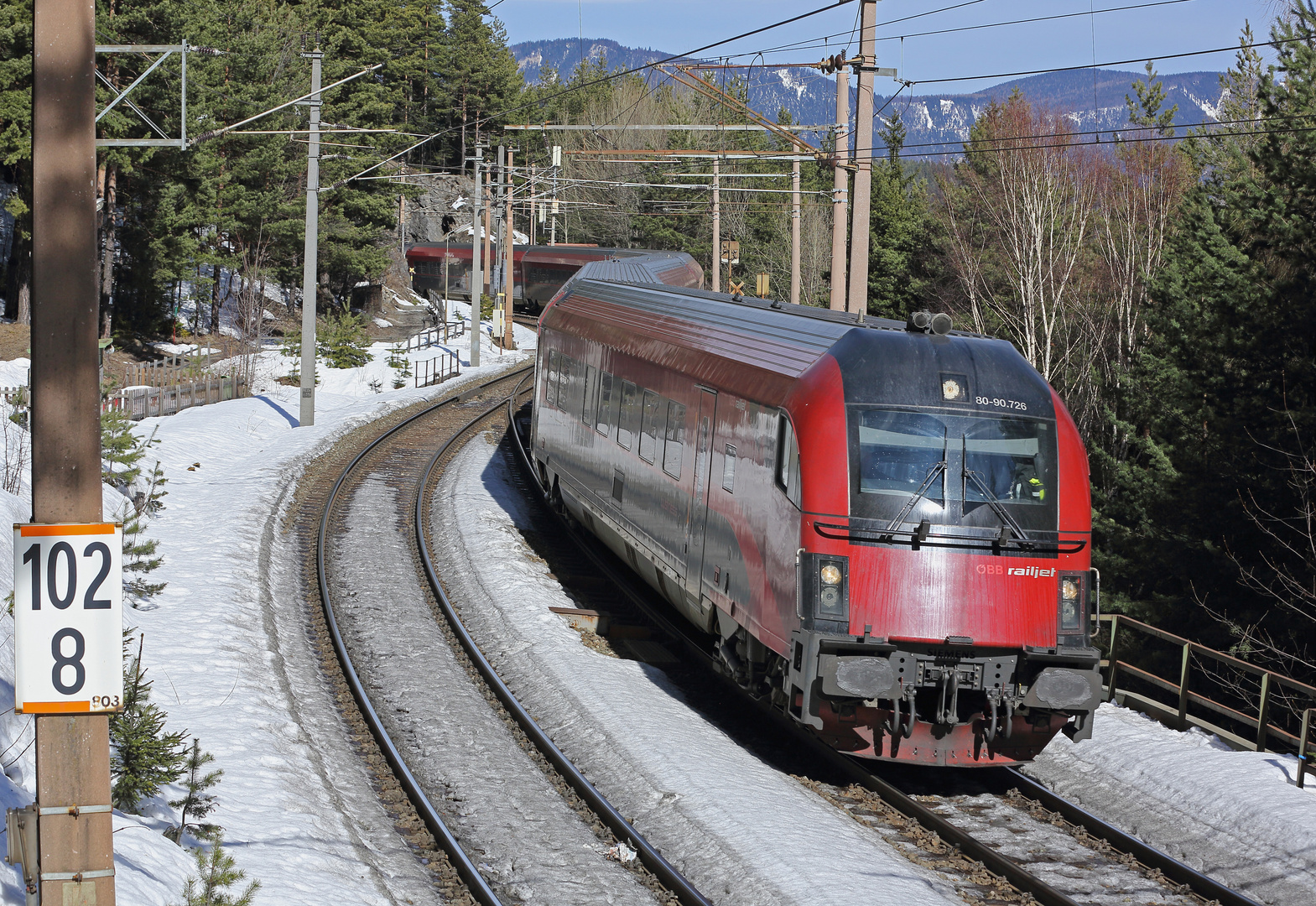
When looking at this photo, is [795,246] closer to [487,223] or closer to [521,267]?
[487,223]

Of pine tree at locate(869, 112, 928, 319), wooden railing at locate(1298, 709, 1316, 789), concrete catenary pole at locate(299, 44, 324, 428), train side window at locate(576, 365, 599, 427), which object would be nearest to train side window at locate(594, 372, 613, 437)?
train side window at locate(576, 365, 599, 427)

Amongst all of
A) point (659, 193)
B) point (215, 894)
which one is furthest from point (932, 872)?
point (659, 193)

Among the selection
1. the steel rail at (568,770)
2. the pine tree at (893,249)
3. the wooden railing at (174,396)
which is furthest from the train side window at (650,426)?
the pine tree at (893,249)

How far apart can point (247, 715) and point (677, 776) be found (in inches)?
150

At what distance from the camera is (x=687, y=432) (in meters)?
12.5

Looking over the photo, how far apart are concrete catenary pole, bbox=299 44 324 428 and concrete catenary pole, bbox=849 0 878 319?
41.4 ft

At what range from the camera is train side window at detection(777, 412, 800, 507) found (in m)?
9.41

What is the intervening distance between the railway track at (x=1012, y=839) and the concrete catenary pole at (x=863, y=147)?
688cm

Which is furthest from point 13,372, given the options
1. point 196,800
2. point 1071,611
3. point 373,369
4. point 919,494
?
point 1071,611

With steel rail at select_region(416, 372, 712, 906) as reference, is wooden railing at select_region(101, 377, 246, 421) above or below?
above

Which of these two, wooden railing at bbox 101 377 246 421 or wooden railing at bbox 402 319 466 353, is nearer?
wooden railing at bbox 101 377 246 421

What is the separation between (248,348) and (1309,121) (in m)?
31.9

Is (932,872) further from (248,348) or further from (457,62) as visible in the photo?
(457,62)

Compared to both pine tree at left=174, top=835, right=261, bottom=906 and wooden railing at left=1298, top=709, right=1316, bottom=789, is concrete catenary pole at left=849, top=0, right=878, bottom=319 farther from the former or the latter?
pine tree at left=174, top=835, right=261, bottom=906
